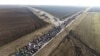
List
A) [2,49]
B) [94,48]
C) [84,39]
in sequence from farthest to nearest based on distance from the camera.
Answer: [84,39], [94,48], [2,49]

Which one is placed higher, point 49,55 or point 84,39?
point 49,55

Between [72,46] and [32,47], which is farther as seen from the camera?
[72,46]

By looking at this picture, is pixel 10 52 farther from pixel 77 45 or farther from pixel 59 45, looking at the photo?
pixel 77 45

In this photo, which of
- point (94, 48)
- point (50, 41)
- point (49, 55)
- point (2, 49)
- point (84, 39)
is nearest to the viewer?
point (49, 55)

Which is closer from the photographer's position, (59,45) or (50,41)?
(59,45)

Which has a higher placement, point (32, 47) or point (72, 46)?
point (32, 47)

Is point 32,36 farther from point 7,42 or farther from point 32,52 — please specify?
point 32,52

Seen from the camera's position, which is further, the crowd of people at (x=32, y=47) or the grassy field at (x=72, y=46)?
the grassy field at (x=72, y=46)

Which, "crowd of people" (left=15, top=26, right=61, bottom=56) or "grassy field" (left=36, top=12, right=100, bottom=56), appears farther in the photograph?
"grassy field" (left=36, top=12, right=100, bottom=56)

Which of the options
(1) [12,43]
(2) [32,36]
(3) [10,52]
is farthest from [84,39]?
(3) [10,52]

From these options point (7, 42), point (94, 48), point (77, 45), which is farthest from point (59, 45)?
point (7, 42)
